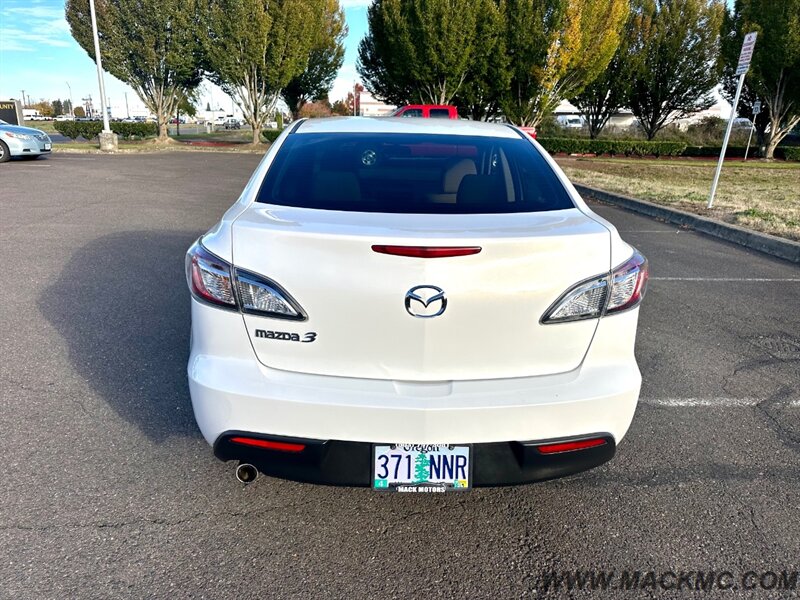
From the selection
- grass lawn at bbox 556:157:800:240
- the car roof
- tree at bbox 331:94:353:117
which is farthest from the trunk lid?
tree at bbox 331:94:353:117

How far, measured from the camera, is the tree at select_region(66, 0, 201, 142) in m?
28.5

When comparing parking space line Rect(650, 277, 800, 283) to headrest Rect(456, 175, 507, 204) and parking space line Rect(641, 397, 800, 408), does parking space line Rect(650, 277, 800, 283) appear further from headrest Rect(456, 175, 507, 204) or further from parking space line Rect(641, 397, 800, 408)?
headrest Rect(456, 175, 507, 204)

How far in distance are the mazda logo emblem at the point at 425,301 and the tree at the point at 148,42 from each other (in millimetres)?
31874

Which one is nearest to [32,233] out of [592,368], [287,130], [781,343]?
[287,130]

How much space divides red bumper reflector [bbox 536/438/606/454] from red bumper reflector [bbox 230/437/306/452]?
0.86 meters

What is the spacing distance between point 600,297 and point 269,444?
130 centimetres

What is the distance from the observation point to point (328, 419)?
196cm

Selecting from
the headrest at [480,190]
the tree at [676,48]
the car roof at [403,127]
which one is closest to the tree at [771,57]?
the tree at [676,48]

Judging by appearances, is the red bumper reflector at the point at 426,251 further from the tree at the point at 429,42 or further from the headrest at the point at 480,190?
the tree at the point at 429,42

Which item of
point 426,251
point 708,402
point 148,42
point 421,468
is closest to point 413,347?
point 426,251

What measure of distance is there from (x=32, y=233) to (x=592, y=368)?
7.94m

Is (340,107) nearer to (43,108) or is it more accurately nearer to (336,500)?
(43,108)

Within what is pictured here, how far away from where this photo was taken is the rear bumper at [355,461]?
2.01 meters

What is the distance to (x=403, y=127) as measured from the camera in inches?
123
